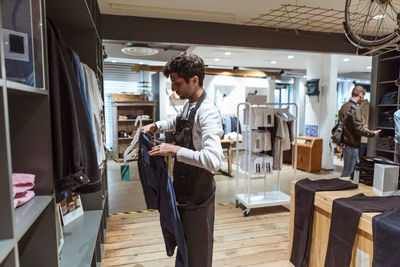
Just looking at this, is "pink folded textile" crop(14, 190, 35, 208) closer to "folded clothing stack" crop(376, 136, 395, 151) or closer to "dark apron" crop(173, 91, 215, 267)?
"dark apron" crop(173, 91, 215, 267)

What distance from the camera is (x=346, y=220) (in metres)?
1.75

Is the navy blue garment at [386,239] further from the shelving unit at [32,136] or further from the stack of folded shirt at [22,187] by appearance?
the stack of folded shirt at [22,187]

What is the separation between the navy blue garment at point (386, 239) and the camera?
1.38m

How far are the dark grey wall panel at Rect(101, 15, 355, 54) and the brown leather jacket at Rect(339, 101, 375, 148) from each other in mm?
1091

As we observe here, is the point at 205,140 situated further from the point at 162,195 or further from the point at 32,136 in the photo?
the point at 32,136

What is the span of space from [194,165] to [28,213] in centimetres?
Answer: 77

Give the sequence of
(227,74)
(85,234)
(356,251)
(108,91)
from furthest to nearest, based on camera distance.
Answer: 1. (108,91)
2. (227,74)
3. (85,234)
4. (356,251)

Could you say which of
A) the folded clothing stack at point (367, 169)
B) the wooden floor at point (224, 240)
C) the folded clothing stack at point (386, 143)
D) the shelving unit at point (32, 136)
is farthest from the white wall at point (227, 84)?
the shelving unit at point (32, 136)

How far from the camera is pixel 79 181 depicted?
3.87ft

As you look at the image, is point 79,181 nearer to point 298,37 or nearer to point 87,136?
point 87,136

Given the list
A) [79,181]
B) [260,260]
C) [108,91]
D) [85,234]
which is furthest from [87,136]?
[108,91]

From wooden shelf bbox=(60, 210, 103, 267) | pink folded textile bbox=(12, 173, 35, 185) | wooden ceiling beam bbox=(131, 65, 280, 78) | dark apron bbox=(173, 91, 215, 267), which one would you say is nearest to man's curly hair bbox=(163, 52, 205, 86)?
dark apron bbox=(173, 91, 215, 267)

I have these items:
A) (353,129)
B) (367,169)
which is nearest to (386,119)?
(353,129)

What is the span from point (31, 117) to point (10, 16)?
374mm
